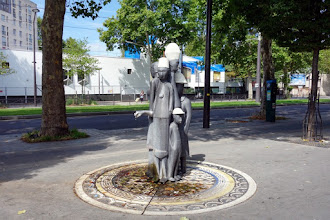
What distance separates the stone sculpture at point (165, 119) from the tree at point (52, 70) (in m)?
5.27

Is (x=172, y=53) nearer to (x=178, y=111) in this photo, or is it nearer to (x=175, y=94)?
(x=175, y=94)

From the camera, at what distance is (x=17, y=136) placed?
10.2 m

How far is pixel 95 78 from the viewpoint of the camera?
35.2 meters

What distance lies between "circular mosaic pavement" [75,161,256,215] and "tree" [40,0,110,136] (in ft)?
14.0

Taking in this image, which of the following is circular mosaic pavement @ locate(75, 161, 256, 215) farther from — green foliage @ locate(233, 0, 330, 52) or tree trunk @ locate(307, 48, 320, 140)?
green foliage @ locate(233, 0, 330, 52)

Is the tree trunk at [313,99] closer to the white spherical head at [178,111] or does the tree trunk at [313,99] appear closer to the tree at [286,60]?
the white spherical head at [178,111]

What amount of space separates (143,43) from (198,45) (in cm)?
1109

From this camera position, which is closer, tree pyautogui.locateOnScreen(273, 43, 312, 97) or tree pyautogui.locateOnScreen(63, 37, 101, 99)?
tree pyautogui.locateOnScreen(63, 37, 101, 99)

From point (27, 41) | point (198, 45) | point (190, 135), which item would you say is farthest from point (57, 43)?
point (27, 41)

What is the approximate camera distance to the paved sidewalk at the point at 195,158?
3928mm

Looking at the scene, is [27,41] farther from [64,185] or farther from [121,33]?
[64,185]

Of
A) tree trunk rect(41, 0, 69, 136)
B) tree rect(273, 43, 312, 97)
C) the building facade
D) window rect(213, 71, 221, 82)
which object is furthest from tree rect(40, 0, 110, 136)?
the building facade

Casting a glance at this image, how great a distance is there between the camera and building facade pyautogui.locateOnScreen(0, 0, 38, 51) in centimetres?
6172

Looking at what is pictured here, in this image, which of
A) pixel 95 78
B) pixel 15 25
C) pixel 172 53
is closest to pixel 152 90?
pixel 172 53
